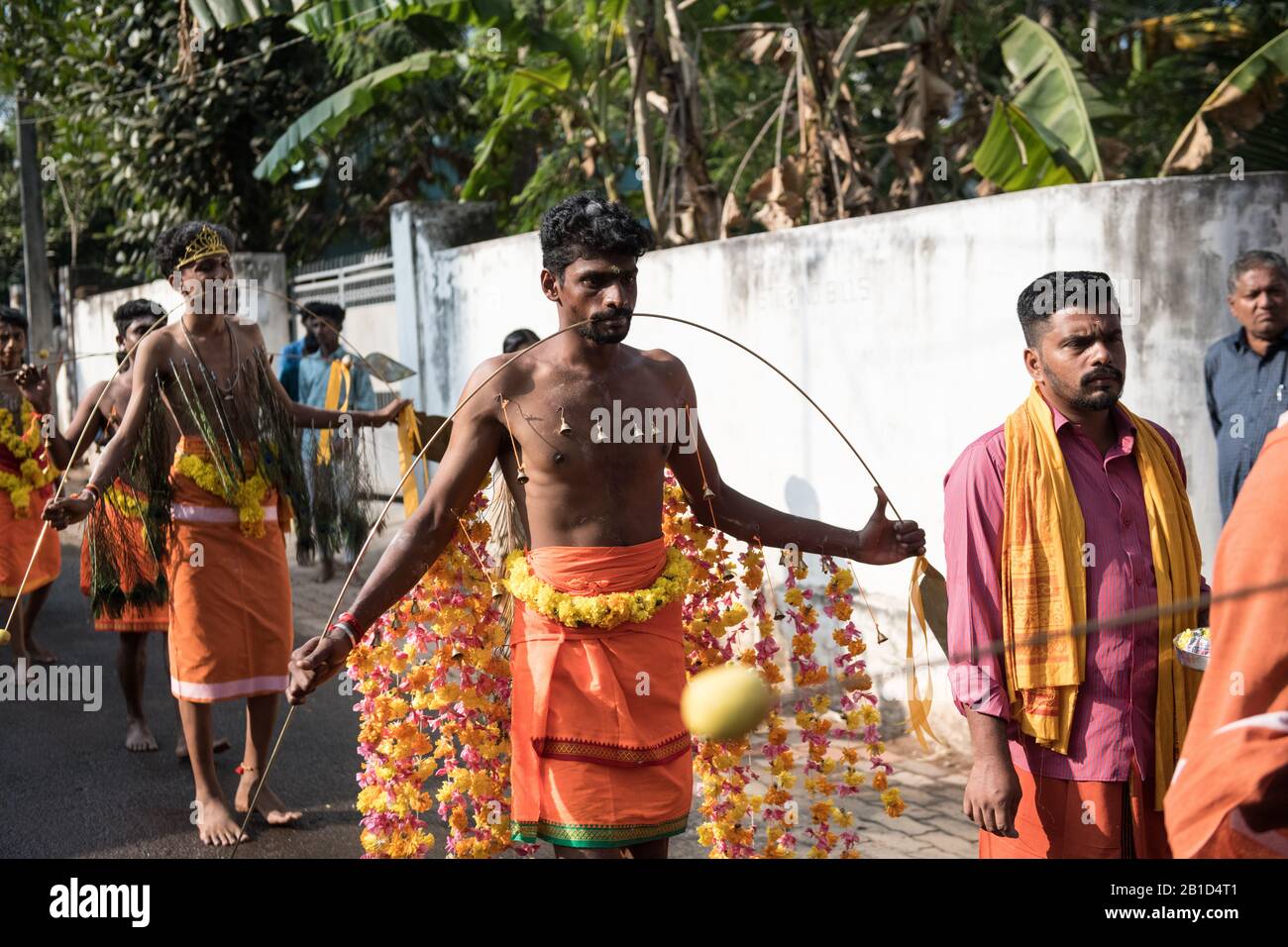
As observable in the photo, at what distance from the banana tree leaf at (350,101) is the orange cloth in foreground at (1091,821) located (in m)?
8.25

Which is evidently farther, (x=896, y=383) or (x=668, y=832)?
(x=896, y=383)

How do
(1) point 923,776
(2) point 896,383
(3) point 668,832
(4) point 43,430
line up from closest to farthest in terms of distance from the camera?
(3) point 668,832, (1) point 923,776, (2) point 896,383, (4) point 43,430

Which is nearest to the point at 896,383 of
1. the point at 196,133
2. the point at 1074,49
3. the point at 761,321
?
the point at 761,321

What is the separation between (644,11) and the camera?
29.0ft

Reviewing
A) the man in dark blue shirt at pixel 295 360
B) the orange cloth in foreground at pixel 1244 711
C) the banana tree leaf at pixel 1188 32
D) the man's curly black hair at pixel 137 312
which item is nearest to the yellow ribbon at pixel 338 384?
the man in dark blue shirt at pixel 295 360

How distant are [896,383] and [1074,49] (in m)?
8.19

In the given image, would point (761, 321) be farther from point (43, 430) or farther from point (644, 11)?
point (43, 430)

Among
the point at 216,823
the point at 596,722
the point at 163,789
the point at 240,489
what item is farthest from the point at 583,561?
the point at 163,789

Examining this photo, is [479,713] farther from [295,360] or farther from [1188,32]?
[1188,32]

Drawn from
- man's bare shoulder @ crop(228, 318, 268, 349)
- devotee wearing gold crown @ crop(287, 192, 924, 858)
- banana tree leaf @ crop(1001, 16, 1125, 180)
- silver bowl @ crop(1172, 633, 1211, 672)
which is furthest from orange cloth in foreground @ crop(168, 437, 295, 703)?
banana tree leaf @ crop(1001, 16, 1125, 180)

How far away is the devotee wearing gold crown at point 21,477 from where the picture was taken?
7621 mm

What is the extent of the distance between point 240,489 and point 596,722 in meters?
2.50

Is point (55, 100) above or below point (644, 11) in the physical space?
above

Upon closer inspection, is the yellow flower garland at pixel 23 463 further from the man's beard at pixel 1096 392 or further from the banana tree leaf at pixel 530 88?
the man's beard at pixel 1096 392
